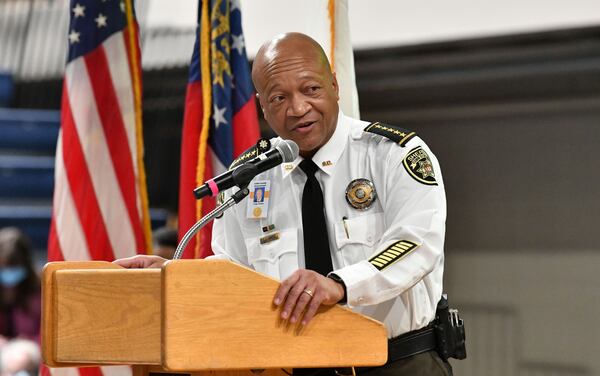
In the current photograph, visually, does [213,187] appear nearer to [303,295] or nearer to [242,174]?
[242,174]

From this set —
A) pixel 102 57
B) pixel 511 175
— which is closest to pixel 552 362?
pixel 511 175

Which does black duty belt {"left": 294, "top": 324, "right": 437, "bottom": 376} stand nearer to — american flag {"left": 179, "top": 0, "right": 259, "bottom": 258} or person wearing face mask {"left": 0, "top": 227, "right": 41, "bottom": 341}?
american flag {"left": 179, "top": 0, "right": 259, "bottom": 258}

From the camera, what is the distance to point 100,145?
132 inches

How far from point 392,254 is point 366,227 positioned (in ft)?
0.71

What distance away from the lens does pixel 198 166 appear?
10.4 ft

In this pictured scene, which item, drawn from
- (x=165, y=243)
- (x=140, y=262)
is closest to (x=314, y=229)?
(x=140, y=262)

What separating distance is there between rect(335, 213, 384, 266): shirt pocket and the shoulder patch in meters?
0.13

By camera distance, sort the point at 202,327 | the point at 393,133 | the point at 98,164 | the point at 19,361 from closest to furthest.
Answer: the point at 202,327 < the point at 393,133 < the point at 98,164 < the point at 19,361

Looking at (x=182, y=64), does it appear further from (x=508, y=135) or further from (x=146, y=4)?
(x=508, y=135)

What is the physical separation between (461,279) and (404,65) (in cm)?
110

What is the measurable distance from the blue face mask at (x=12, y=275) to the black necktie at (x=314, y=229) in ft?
10.8

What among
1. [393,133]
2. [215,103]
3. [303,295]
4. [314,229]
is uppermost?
[215,103]

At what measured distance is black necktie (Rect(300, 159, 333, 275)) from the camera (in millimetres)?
2078

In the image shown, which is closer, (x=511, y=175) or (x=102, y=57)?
(x=102, y=57)
